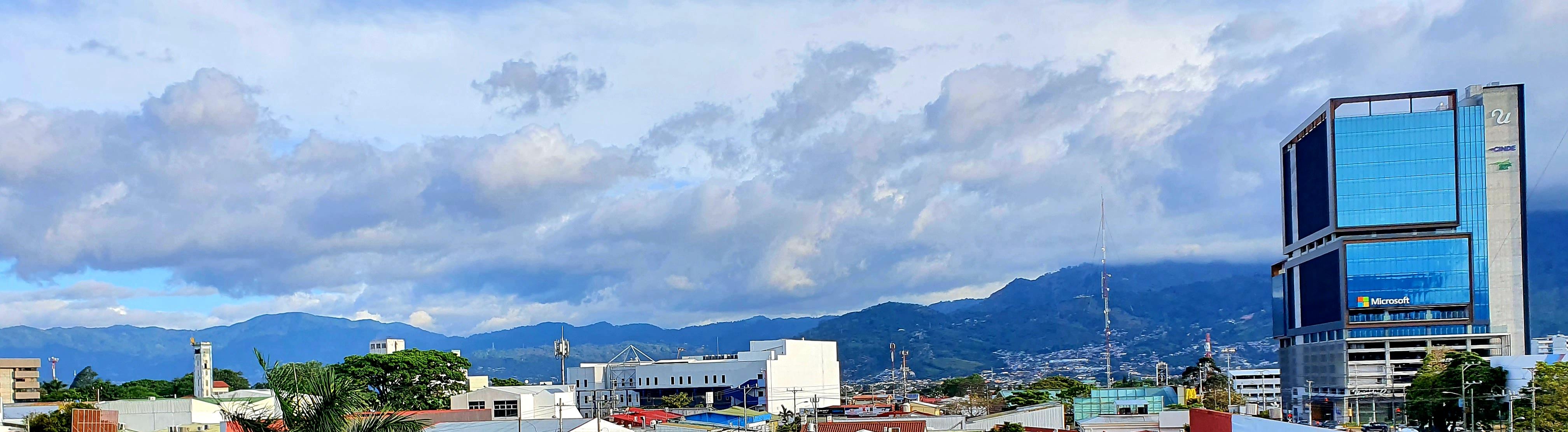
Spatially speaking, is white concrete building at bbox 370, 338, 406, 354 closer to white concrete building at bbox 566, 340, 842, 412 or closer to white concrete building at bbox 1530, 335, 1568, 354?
white concrete building at bbox 566, 340, 842, 412

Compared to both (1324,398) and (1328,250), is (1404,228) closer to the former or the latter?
(1328,250)

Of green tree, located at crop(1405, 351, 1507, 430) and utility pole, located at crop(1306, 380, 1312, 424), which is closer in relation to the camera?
green tree, located at crop(1405, 351, 1507, 430)

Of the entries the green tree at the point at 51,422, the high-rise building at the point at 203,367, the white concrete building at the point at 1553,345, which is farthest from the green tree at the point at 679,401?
the green tree at the point at 51,422

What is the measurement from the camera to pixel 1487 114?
13325cm

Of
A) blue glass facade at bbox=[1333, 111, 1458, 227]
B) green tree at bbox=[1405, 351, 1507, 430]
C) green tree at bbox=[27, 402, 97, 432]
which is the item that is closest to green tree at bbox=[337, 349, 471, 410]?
green tree at bbox=[27, 402, 97, 432]

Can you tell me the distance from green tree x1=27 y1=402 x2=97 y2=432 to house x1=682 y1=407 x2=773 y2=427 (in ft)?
115

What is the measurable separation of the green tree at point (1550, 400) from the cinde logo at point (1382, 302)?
2781 inches

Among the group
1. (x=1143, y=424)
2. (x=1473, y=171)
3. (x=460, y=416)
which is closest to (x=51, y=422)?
(x=460, y=416)

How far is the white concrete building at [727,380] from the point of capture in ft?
409

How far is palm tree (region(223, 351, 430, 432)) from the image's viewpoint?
12.1 metres

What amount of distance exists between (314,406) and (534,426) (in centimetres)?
4576

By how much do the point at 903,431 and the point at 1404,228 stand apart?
10261 centimetres

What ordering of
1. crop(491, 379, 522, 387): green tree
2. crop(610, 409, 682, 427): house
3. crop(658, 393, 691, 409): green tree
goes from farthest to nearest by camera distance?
crop(491, 379, 522, 387): green tree
crop(658, 393, 691, 409): green tree
crop(610, 409, 682, 427): house

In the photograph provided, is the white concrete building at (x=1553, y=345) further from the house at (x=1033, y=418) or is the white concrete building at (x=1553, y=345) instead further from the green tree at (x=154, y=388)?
the green tree at (x=154, y=388)
